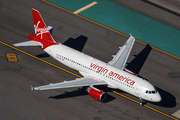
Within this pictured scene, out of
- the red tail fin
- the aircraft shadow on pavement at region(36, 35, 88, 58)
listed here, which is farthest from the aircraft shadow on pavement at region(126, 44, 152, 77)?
the red tail fin

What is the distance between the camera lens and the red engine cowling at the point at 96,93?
50.5 metres

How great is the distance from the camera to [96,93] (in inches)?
2002

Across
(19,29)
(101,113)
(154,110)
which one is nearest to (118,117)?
(101,113)

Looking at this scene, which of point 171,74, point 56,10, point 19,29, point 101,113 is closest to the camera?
point 101,113

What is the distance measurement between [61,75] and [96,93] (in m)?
9.53

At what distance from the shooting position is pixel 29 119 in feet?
155

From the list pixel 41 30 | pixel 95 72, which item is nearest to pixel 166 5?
pixel 95 72

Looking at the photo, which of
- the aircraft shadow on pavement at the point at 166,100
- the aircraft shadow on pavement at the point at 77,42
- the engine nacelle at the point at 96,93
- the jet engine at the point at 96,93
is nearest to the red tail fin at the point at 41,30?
the aircraft shadow on pavement at the point at 77,42

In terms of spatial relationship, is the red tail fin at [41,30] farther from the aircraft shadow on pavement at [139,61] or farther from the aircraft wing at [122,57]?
the aircraft shadow on pavement at [139,61]

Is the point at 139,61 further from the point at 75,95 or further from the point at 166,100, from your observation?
the point at 75,95

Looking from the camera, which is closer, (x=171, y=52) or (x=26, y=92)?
(x=26, y=92)

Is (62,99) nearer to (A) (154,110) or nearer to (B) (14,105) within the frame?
(B) (14,105)

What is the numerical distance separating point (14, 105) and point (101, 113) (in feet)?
51.8

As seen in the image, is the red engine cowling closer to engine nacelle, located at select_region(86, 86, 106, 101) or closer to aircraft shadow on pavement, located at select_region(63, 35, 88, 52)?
engine nacelle, located at select_region(86, 86, 106, 101)
